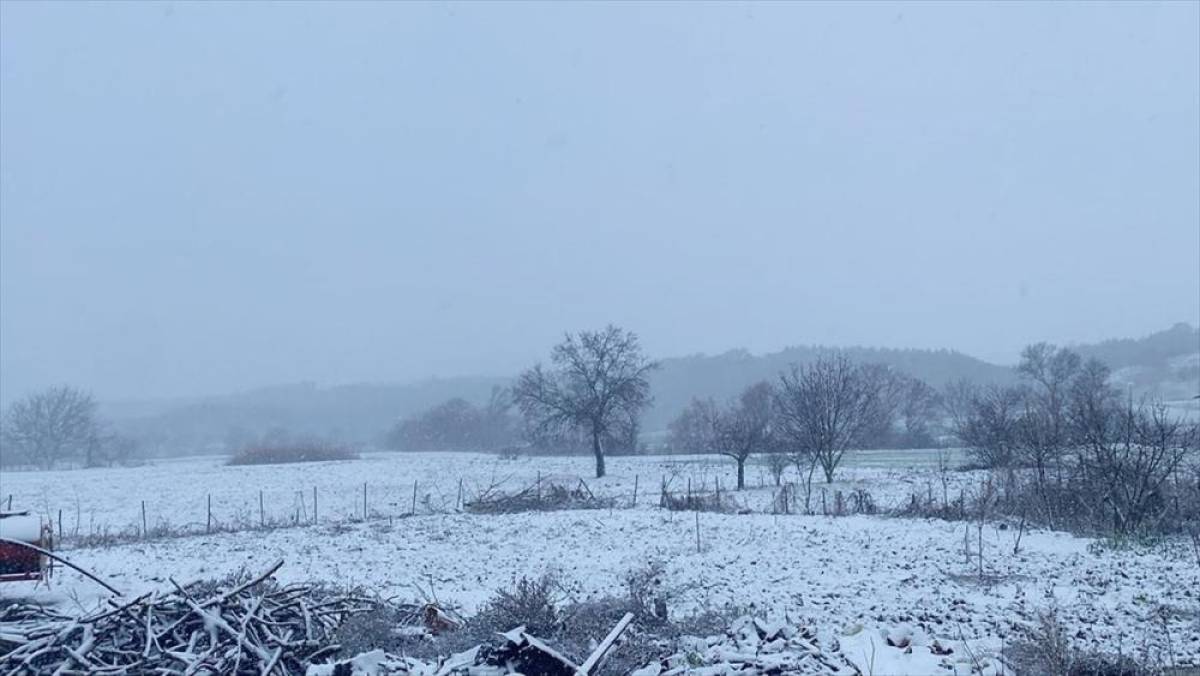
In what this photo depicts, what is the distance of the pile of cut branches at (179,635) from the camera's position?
30.4 feet

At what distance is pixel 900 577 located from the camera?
553 inches

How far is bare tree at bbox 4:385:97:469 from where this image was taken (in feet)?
299

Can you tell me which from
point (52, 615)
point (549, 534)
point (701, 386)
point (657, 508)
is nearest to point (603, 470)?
point (657, 508)

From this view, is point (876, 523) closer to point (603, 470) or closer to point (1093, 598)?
point (1093, 598)

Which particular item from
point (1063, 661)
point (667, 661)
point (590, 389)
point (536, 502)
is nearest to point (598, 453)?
point (590, 389)

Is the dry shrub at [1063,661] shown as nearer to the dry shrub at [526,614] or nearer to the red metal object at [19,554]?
the dry shrub at [526,614]

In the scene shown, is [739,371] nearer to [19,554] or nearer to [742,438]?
[742,438]

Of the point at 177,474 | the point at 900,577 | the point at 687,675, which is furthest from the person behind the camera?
the point at 177,474

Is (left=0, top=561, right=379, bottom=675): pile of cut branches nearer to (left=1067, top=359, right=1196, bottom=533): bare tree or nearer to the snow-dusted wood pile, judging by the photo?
the snow-dusted wood pile

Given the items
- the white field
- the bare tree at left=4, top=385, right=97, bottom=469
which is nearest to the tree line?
the bare tree at left=4, top=385, right=97, bottom=469

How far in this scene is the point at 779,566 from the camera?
15.3m

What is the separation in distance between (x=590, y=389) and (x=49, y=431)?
6432cm

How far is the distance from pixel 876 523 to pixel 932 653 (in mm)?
10182

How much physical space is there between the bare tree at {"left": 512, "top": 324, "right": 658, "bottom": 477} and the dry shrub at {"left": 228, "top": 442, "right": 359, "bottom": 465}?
22805 mm
